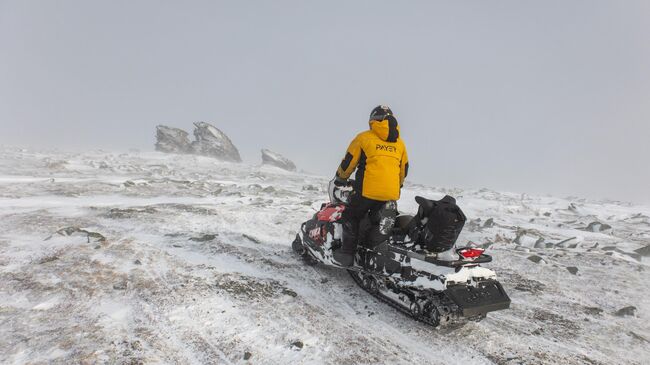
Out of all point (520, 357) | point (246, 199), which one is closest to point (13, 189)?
point (246, 199)

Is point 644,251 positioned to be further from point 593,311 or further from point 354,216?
point 354,216

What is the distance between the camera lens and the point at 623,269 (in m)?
8.13

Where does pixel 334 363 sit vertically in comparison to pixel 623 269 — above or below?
below

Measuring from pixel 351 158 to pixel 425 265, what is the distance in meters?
1.95

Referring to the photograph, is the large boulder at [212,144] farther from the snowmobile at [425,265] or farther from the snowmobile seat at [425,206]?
the snowmobile seat at [425,206]

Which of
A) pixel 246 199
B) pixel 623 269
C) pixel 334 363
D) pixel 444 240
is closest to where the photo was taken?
pixel 334 363

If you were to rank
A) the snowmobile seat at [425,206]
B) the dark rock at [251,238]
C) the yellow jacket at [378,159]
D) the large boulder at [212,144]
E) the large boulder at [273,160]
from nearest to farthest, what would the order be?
1. the snowmobile seat at [425,206]
2. the yellow jacket at [378,159]
3. the dark rock at [251,238]
4. the large boulder at [212,144]
5. the large boulder at [273,160]

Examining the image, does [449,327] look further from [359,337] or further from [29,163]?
[29,163]

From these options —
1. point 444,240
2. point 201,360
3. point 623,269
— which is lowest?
point 201,360

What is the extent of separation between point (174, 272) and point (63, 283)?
1.54m

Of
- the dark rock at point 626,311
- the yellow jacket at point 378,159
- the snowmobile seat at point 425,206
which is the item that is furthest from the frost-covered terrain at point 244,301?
the yellow jacket at point 378,159

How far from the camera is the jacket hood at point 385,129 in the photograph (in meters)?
5.55

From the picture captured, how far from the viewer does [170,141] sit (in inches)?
1569

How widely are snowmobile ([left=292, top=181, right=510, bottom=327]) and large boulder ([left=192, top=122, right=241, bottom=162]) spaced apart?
36.7 meters
